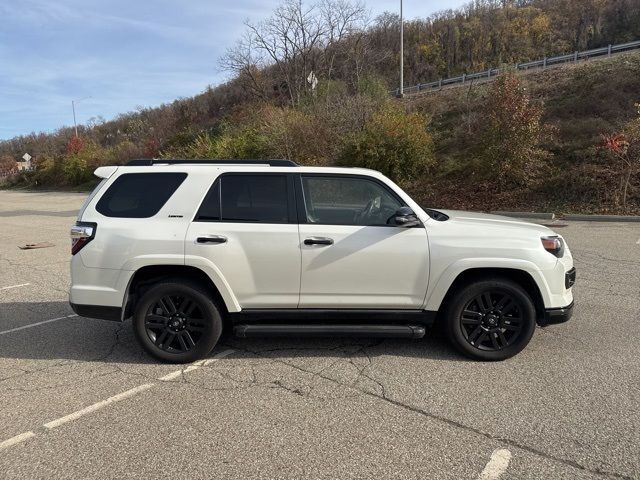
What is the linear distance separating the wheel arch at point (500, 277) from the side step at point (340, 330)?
0.34m

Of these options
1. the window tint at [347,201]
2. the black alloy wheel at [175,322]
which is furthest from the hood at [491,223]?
the black alloy wheel at [175,322]

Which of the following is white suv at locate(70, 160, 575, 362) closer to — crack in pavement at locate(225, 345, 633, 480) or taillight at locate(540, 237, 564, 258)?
taillight at locate(540, 237, 564, 258)

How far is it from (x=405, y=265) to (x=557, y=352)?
5.67 feet

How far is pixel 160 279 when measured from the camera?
4.33 m

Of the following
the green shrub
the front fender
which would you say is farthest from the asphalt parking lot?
the green shrub

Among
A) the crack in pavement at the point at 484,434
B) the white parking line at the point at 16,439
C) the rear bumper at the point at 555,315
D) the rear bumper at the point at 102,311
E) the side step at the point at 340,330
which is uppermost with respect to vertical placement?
the rear bumper at the point at 102,311

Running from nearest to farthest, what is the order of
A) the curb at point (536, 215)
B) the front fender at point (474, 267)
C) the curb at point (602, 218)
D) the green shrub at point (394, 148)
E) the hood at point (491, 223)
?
the front fender at point (474, 267), the hood at point (491, 223), the curb at point (602, 218), the curb at point (536, 215), the green shrub at point (394, 148)

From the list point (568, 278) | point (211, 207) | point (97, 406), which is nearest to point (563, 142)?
point (568, 278)

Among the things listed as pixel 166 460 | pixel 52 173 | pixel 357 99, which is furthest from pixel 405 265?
pixel 52 173

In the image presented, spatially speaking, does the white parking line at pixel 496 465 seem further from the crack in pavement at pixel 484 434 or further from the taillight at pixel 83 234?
the taillight at pixel 83 234

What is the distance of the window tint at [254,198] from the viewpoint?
432 centimetres

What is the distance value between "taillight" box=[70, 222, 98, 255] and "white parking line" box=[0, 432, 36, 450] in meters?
1.61

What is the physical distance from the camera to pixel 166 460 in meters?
2.91

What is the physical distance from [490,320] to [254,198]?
241 cm
